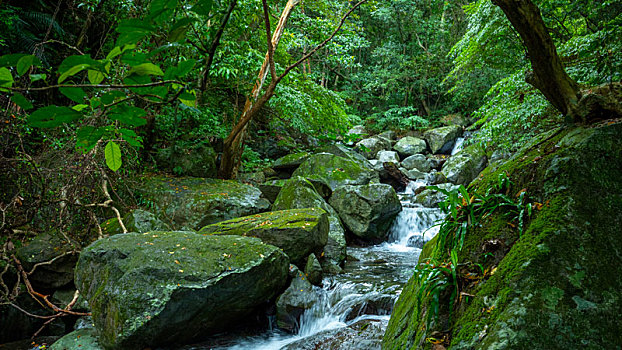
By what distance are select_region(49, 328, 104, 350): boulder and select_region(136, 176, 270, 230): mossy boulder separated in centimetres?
281

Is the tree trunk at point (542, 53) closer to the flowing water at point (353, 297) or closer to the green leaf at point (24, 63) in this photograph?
the flowing water at point (353, 297)

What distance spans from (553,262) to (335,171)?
9.02m

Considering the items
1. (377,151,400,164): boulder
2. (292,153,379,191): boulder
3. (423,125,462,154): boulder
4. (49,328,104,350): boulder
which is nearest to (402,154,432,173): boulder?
(377,151,400,164): boulder

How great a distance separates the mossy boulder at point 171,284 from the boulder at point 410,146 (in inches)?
543

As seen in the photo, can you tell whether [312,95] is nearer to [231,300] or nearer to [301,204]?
[301,204]

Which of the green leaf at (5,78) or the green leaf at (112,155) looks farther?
the green leaf at (112,155)

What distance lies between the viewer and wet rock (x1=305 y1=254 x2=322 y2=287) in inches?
187

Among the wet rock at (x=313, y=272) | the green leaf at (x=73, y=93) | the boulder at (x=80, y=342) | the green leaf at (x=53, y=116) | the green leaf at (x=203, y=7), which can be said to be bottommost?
the boulder at (x=80, y=342)

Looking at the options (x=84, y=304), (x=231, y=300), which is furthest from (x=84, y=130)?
(x=84, y=304)

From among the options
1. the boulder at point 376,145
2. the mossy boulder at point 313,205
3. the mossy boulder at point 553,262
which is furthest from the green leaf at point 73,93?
the boulder at point 376,145

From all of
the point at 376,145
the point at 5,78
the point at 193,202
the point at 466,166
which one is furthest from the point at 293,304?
the point at 376,145

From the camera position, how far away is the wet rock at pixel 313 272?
4.75m

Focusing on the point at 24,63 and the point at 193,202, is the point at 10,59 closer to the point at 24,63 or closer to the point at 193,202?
the point at 24,63

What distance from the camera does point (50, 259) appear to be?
4.57 m
